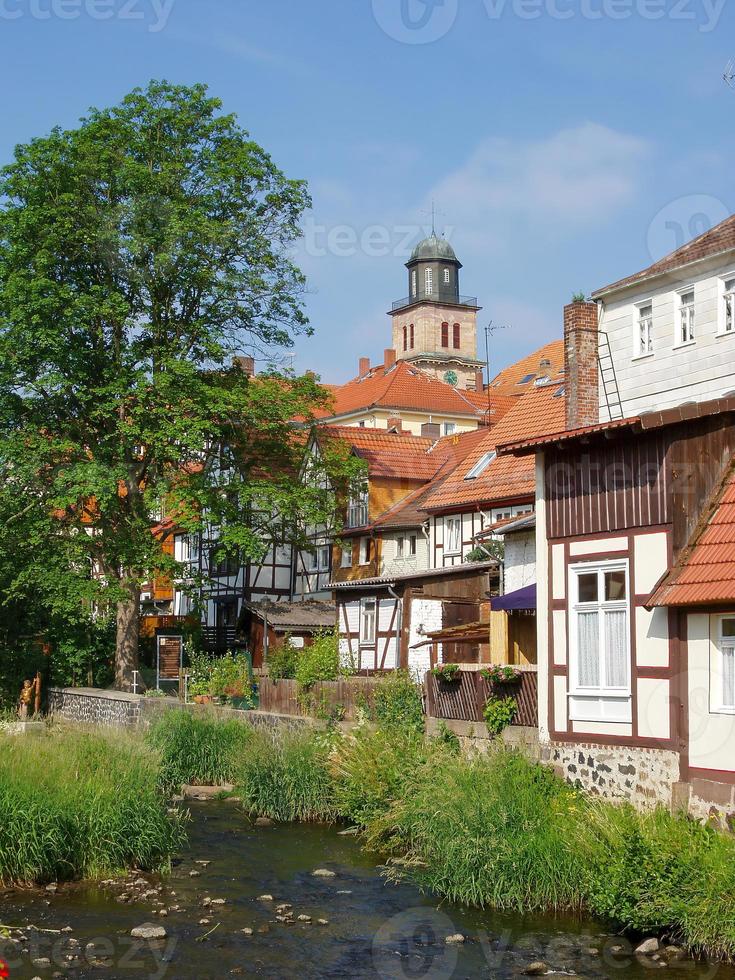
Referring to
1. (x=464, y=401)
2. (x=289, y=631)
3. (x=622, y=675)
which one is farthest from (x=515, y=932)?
(x=464, y=401)

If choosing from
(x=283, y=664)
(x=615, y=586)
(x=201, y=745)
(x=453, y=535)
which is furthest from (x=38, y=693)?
(x=615, y=586)

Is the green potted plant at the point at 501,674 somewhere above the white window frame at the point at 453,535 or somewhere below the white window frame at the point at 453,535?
below

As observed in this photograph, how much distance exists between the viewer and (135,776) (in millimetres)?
17688

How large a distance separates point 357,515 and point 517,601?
899 inches

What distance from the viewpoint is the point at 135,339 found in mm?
35312

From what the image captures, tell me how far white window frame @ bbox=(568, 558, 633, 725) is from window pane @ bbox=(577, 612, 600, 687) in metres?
0.05

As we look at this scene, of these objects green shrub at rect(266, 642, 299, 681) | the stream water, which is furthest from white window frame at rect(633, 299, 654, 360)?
green shrub at rect(266, 642, 299, 681)

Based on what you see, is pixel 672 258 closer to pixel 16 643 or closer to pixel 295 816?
pixel 295 816

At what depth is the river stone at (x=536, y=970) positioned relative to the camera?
42.1 feet

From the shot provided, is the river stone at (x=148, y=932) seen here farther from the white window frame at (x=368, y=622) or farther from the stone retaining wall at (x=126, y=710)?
the white window frame at (x=368, y=622)

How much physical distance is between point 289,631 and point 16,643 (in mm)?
9429

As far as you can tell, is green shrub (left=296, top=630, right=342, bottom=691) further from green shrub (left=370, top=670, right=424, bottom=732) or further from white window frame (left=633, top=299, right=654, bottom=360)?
white window frame (left=633, top=299, right=654, bottom=360)

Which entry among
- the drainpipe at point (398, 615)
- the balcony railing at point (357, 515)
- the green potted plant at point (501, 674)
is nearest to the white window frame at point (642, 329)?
the green potted plant at point (501, 674)

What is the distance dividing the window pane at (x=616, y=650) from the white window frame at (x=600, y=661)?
2.0 inches
